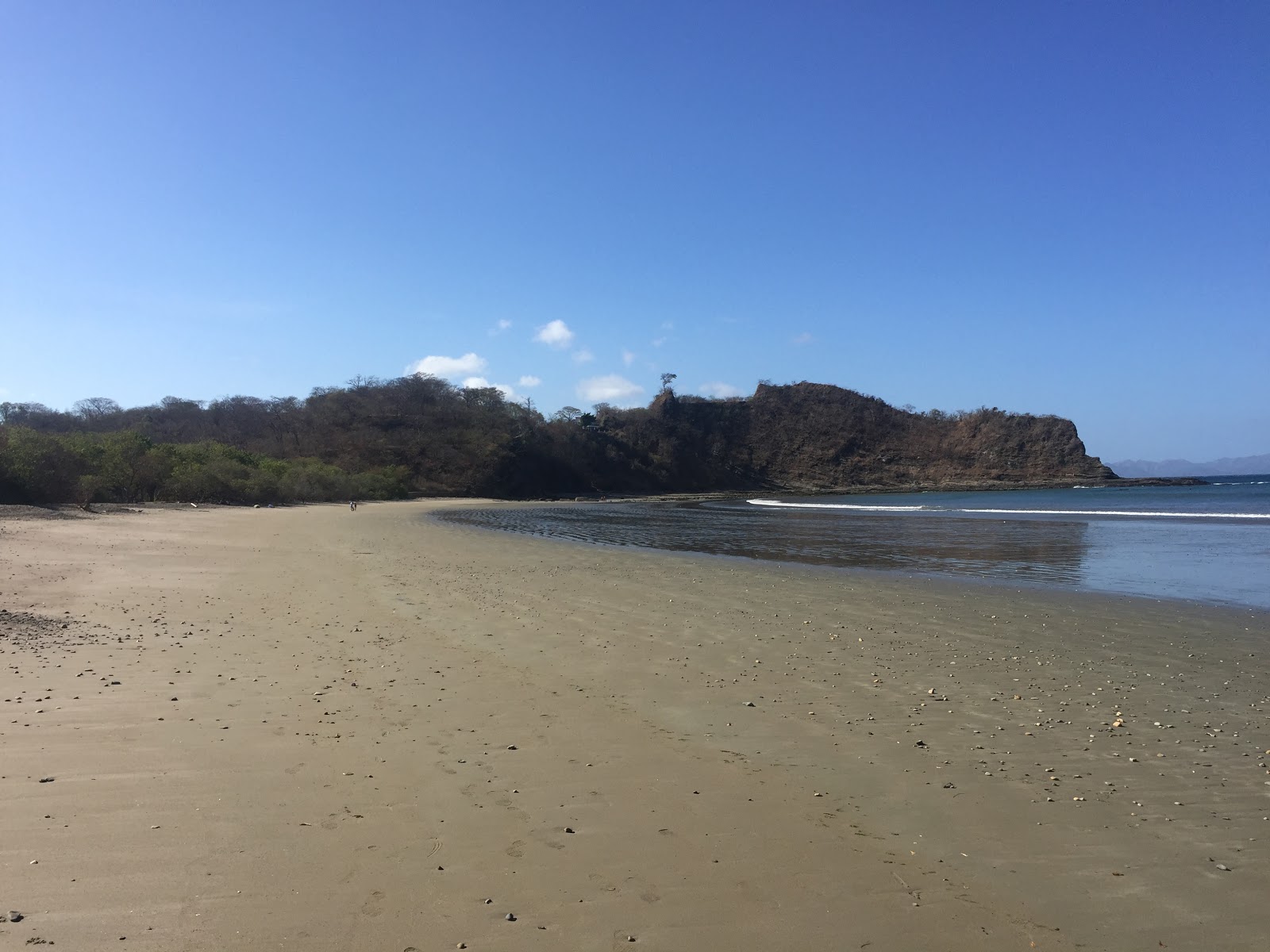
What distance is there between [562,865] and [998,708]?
4453 millimetres

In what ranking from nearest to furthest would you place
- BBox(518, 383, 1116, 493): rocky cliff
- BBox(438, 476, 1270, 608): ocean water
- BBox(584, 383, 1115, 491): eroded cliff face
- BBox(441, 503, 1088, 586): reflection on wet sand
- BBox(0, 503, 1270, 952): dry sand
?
1. BBox(0, 503, 1270, 952): dry sand
2. BBox(438, 476, 1270, 608): ocean water
3. BBox(441, 503, 1088, 586): reflection on wet sand
4. BBox(518, 383, 1116, 493): rocky cliff
5. BBox(584, 383, 1115, 491): eroded cliff face

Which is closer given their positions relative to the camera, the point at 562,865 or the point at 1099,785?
the point at 562,865

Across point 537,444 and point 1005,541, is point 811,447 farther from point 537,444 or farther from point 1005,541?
point 1005,541

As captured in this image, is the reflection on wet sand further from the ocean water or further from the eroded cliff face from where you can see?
the eroded cliff face

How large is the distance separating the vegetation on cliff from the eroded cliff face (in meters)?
0.26

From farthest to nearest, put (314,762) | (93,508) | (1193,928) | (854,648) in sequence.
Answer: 1. (93,508)
2. (854,648)
3. (314,762)
4. (1193,928)

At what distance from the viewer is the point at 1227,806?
4680 millimetres

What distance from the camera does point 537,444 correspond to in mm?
102000

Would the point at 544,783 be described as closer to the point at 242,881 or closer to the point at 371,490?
the point at 242,881

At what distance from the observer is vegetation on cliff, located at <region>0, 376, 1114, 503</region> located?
55.8m

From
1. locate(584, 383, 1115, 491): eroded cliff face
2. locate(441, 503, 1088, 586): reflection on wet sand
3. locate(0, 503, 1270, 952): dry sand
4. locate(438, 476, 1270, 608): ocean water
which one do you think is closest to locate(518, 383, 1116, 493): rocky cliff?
locate(584, 383, 1115, 491): eroded cliff face

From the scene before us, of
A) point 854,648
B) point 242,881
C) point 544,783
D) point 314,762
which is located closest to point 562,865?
point 544,783

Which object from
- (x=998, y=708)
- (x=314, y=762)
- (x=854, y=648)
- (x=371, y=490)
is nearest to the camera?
(x=314, y=762)

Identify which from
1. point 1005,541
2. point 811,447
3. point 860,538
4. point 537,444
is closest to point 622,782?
point 860,538
